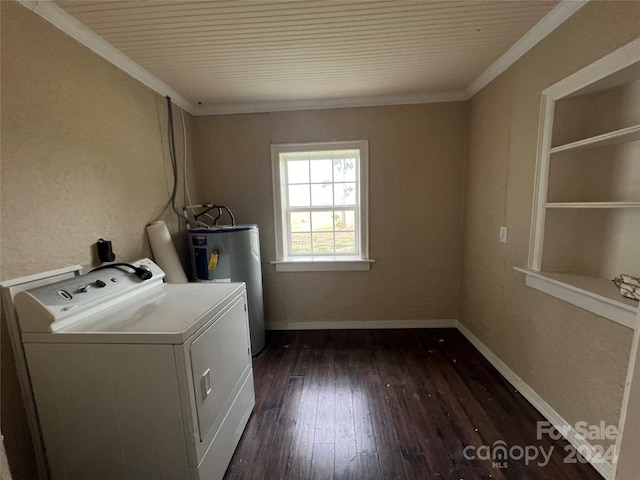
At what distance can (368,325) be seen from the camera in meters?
2.80

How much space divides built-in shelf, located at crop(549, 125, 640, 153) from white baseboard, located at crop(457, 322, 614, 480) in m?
1.49

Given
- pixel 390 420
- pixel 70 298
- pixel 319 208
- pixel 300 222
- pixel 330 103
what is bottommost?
pixel 390 420

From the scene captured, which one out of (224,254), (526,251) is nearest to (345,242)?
(224,254)

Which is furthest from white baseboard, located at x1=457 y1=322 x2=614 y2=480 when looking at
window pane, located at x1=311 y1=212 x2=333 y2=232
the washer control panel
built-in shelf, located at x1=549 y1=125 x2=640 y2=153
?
the washer control panel

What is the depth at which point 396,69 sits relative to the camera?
1.99 m

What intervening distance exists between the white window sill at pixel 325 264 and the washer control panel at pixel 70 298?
144 cm

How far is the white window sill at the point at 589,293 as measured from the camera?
1.16m

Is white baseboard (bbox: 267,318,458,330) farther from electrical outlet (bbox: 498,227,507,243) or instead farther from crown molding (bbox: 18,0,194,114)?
crown molding (bbox: 18,0,194,114)

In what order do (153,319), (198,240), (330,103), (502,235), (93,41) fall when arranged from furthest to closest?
(330,103) < (198,240) < (502,235) < (93,41) < (153,319)

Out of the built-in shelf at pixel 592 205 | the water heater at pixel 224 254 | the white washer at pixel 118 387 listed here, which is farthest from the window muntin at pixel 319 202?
the white washer at pixel 118 387

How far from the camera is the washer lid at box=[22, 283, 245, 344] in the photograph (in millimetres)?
1030

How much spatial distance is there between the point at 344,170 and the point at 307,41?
4.11 ft

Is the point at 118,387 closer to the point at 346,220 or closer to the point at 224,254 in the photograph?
the point at 224,254

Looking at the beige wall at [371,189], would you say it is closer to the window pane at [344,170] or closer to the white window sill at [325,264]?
the white window sill at [325,264]
